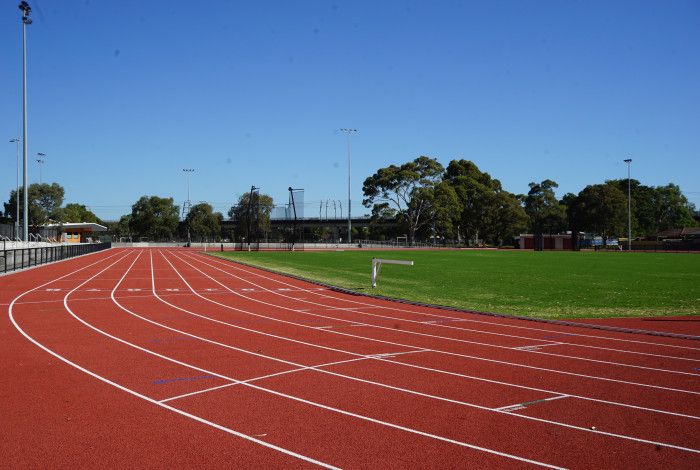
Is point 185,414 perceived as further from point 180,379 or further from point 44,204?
point 44,204

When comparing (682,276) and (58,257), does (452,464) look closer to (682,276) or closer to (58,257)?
(682,276)

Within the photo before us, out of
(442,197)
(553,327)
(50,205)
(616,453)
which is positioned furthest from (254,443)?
(50,205)

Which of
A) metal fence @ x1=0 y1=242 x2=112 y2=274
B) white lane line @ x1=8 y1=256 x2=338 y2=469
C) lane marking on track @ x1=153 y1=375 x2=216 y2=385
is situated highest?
metal fence @ x1=0 y1=242 x2=112 y2=274

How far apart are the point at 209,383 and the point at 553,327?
750 cm

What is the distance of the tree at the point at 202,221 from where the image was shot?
392 feet

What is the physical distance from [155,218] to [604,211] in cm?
8733

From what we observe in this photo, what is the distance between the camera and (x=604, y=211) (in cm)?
9475

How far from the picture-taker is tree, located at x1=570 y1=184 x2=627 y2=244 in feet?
312

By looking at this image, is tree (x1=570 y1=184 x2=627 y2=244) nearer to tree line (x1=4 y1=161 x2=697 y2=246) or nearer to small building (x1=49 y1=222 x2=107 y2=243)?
tree line (x1=4 y1=161 x2=697 y2=246)

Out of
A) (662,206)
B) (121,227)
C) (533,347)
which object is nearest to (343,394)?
(533,347)

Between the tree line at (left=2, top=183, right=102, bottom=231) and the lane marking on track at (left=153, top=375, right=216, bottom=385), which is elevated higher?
the tree line at (left=2, top=183, right=102, bottom=231)

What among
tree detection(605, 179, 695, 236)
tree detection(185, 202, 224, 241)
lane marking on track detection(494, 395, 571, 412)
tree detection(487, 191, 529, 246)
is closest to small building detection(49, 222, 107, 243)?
tree detection(185, 202, 224, 241)

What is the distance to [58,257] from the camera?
40688mm

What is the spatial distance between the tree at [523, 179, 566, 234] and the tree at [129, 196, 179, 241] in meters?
73.9
